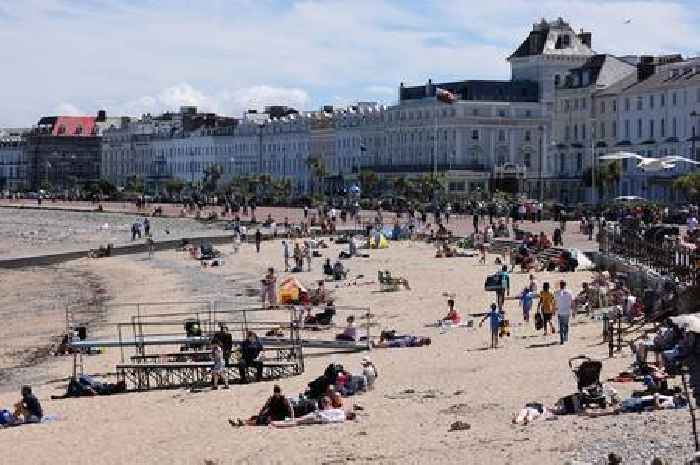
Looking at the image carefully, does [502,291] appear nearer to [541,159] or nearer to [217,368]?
[217,368]

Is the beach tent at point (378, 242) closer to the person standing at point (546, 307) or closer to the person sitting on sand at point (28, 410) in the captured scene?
the person standing at point (546, 307)

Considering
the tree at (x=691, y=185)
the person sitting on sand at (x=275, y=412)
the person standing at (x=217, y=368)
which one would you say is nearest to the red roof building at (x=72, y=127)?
the tree at (x=691, y=185)

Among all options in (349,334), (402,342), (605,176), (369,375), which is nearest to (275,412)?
(369,375)

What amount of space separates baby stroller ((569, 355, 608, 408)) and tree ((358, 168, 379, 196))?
9369 cm

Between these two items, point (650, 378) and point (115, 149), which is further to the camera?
point (115, 149)

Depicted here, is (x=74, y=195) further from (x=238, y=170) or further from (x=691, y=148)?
(x=691, y=148)

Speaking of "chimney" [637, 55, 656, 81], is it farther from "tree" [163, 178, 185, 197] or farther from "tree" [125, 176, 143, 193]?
"tree" [125, 176, 143, 193]

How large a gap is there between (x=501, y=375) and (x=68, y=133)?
590ft

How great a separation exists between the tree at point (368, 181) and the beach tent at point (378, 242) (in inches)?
2159

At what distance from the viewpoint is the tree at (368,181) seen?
111750mm

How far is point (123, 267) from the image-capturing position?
55.2 metres

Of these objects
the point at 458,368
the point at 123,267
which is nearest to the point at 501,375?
the point at 458,368

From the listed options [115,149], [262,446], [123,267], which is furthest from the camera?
[115,149]

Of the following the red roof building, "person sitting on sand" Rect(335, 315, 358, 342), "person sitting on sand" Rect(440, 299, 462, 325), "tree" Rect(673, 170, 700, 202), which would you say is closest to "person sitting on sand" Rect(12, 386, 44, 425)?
"person sitting on sand" Rect(335, 315, 358, 342)
